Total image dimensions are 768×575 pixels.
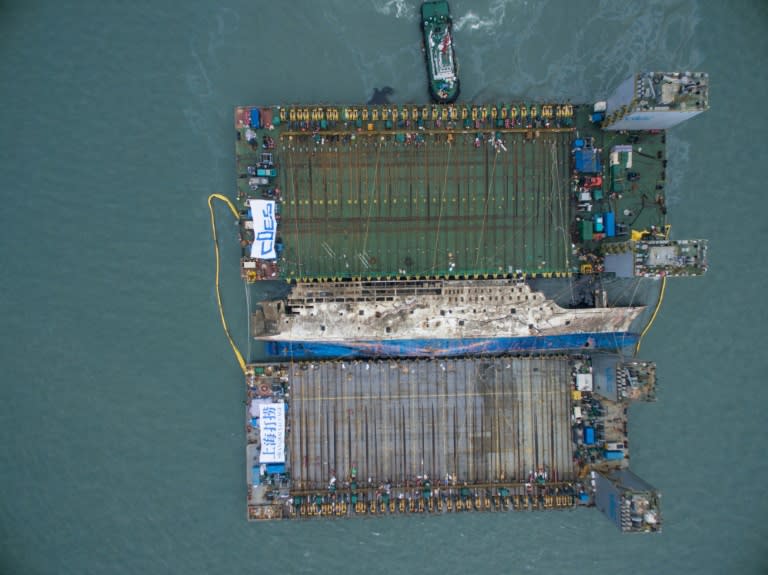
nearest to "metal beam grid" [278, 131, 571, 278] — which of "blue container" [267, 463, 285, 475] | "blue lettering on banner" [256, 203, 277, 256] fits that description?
"blue lettering on banner" [256, 203, 277, 256]

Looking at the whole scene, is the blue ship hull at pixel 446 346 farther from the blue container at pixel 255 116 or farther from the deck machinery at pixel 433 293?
the blue container at pixel 255 116

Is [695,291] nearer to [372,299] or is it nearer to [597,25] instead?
[597,25]

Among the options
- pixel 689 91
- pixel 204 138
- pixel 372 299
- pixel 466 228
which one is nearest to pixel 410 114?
pixel 466 228

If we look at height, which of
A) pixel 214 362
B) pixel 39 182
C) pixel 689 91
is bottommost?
pixel 214 362

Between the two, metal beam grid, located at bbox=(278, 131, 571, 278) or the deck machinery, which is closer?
the deck machinery

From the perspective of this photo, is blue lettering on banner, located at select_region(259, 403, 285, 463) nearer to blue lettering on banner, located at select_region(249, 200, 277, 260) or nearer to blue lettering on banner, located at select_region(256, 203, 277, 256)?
blue lettering on banner, located at select_region(249, 200, 277, 260)

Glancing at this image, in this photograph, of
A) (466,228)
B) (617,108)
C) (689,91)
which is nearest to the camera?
(689,91)
